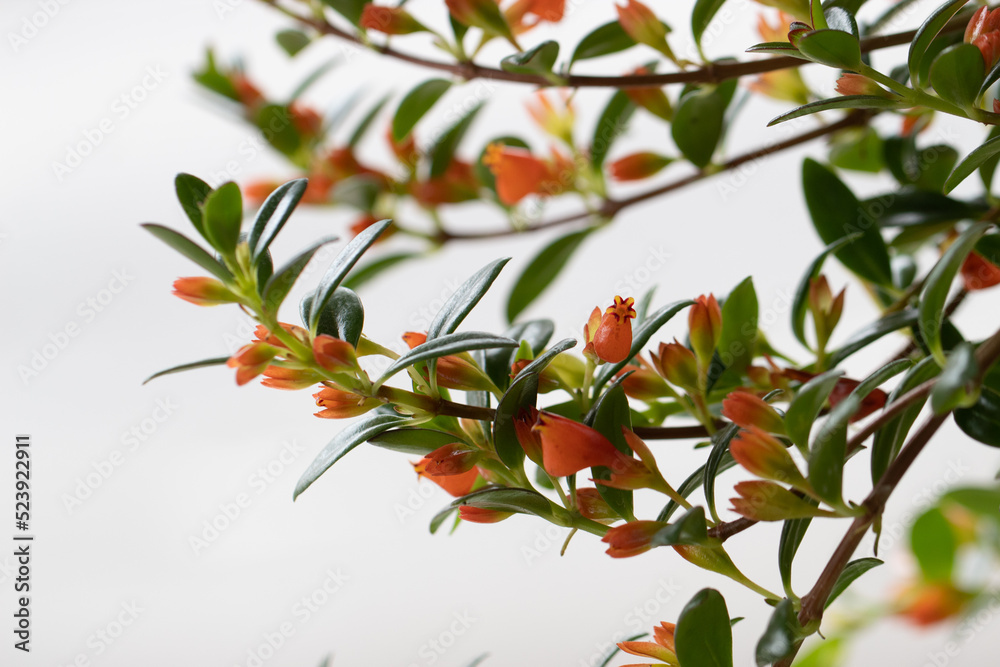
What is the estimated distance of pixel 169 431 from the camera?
195 cm

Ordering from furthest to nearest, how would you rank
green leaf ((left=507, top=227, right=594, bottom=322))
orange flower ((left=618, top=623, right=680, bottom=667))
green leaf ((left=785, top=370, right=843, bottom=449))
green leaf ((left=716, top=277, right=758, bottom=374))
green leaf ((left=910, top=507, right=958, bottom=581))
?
green leaf ((left=507, top=227, right=594, bottom=322)) < green leaf ((left=716, top=277, right=758, bottom=374)) < orange flower ((left=618, top=623, right=680, bottom=667)) < green leaf ((left=785, top=370, right=843, bottom=449)) < green leaf ((left=910, top=507, right=958, bottom=581))

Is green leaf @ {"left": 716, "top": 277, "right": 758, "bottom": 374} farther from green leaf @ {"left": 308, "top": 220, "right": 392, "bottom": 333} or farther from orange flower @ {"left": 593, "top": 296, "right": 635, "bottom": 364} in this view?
green leaf @ {"left": 308, "top": 220, "right": 392, "bottom": 333}

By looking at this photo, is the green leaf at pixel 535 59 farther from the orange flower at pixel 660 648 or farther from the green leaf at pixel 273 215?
the orange flower at pixel 660 648

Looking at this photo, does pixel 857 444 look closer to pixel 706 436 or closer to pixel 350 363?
pixel 706 436

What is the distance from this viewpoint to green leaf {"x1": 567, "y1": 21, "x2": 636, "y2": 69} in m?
0.79

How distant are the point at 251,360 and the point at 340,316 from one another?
0.21ft

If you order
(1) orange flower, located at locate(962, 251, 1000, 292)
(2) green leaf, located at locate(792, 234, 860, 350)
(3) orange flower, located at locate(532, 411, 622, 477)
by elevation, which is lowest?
(3) orange flower, located at locate(532, 411, 622, 477)

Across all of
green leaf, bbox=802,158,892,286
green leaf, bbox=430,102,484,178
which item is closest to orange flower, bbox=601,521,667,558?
green leaf, bbox=802,158,892,286

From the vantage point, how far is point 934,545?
0.89 feet

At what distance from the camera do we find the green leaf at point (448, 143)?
1.09 metres

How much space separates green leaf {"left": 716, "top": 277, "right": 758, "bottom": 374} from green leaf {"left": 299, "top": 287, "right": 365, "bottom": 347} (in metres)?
0.28

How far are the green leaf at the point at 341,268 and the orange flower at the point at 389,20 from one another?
1.35 ft

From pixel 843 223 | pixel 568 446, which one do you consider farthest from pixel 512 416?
pixel 843 223

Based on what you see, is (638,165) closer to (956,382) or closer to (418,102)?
(418,102)
